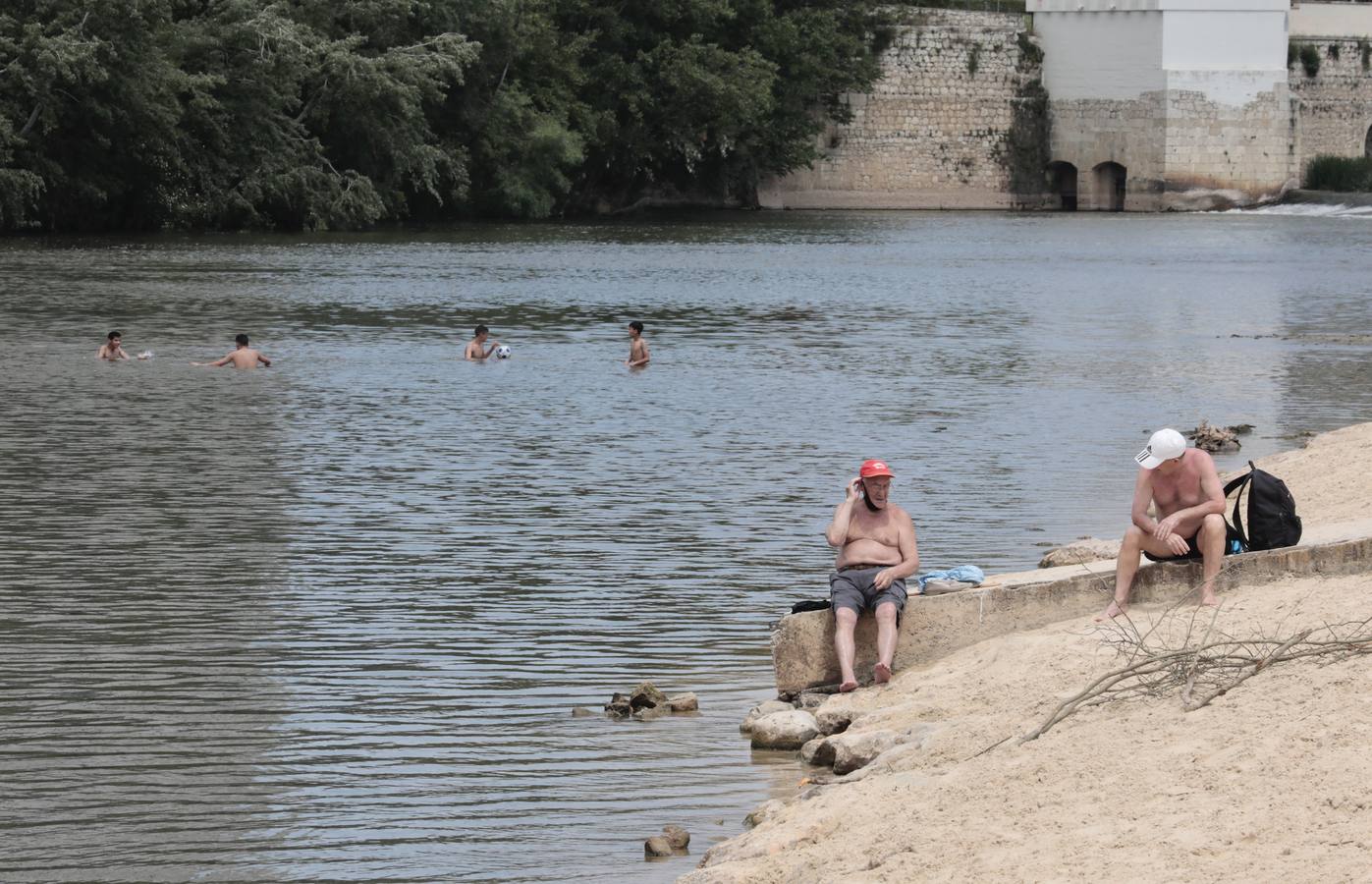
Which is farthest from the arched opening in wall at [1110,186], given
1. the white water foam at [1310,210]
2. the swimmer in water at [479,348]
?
the swimmer in water at [479,348]

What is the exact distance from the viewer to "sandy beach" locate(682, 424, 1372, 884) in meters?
5.59

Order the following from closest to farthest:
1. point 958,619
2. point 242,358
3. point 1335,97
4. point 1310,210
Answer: point 958,619 < point 242,358 < point 1310,210 < point 1335,97

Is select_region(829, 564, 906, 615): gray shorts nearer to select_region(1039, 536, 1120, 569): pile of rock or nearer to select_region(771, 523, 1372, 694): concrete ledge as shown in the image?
select_region(771, 523, 1372, 694): concrete ledge

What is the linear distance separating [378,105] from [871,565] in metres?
42.9

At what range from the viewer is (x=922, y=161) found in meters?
74.3

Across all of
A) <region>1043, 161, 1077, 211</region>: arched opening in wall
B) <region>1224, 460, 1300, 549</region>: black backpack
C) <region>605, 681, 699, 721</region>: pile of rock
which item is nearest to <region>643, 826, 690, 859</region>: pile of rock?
<region>605, 681, 699, 721</region>: pile of rock

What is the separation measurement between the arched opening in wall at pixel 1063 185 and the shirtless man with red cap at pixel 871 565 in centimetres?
6701

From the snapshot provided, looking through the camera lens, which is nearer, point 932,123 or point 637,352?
point 637,352

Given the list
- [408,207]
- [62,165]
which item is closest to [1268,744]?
[62,165]

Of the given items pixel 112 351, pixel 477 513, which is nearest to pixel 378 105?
pixel 112 351

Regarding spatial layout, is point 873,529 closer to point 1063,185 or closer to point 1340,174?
point 1063,185

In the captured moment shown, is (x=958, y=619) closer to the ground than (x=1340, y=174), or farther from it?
closer to the ground

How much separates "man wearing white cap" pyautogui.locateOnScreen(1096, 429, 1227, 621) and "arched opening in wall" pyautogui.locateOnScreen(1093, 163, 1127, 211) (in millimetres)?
66058

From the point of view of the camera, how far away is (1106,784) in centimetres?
620
